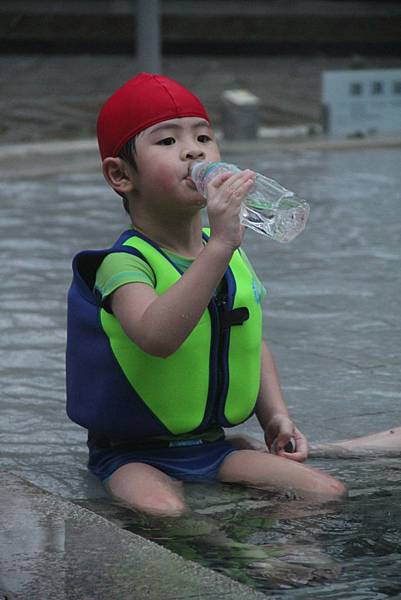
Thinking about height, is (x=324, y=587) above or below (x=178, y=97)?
below

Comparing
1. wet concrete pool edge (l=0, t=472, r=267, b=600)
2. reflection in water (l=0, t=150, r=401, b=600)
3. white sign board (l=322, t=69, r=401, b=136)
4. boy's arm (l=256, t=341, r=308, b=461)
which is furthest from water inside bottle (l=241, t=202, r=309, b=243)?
white sign board (l=322, t=69, r=401, b=136)

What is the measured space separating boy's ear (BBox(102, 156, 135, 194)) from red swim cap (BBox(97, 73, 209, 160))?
25 mm

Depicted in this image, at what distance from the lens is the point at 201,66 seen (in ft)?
74.2

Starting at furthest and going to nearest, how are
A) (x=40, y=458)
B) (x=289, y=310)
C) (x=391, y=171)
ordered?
(x=391, y=171), (x=289, y=310), (x=40, y=458)

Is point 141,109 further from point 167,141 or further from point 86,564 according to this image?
point 86,564

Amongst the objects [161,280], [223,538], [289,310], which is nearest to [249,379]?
[161,280]

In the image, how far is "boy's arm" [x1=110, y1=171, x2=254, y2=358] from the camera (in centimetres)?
302

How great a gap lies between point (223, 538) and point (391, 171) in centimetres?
972

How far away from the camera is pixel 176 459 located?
3.39 m

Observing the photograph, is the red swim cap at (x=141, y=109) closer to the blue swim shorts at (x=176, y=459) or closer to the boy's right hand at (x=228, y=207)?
the boy's right hand at (x=228, y=207)

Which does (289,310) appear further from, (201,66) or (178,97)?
(201,66)

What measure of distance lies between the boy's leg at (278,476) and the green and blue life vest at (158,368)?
0.37 ft

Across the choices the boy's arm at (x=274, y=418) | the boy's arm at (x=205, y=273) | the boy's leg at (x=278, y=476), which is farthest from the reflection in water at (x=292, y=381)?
the boy's arm at (x=205, y=273)

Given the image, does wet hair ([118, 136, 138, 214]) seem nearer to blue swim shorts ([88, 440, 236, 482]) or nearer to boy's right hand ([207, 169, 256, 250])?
boy's right hand ([207, 169, 256, 250])
